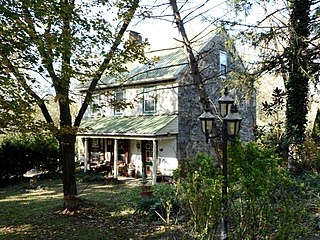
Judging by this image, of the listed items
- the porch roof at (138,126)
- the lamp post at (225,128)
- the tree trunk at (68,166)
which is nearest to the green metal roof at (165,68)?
the porch roof at (138,126)

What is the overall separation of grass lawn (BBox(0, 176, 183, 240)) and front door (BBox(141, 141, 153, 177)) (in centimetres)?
375

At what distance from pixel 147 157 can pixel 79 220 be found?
829 centimetres

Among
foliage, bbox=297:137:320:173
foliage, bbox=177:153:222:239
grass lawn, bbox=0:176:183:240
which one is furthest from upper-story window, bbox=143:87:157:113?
foliage, bbox=177:153:222:239

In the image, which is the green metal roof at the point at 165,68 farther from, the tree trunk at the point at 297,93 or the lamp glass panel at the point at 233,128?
the lamp glass panel at the point at 233,128

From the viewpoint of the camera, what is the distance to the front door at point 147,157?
1576 cm

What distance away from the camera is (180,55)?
15.8 meters

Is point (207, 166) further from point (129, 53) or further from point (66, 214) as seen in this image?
point (66, 214)

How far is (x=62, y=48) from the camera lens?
16.7 feet

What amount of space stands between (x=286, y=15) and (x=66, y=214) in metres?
10.4

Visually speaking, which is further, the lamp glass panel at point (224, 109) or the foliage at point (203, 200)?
the lamp glass panel at point (224, 109)

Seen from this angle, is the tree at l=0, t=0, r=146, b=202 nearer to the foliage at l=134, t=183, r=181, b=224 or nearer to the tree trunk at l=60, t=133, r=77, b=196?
the tree trunk at l=60, t=133, r=77, b=196

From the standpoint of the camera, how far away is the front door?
1576cm

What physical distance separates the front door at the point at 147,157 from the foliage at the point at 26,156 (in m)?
5.17

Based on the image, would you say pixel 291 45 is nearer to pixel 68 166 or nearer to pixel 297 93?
pixel 297 93
